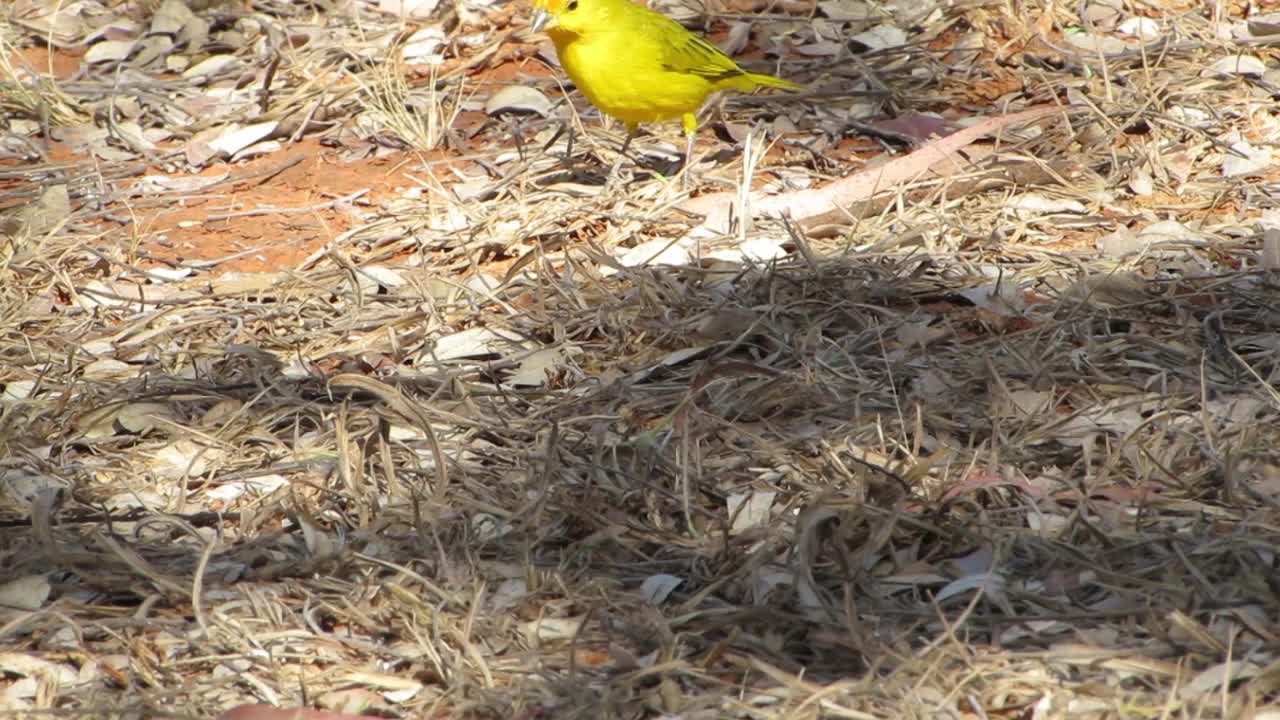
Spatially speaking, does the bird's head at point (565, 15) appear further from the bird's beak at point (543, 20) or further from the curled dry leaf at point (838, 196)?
the curled dry leaf at point (838, 196)

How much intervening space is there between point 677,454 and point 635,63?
205 cm

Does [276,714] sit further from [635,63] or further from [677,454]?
[635,63]

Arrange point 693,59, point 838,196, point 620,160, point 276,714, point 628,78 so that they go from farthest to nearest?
point 620,160 < point 693,59 < point 628,78 < point 838,196 < point 276,714

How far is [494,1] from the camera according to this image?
5.88m

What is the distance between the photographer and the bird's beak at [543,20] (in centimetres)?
478

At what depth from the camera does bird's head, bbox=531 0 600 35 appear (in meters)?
4.75

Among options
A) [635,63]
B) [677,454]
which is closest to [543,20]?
[635,63]

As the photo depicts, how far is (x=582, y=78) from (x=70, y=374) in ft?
6.23

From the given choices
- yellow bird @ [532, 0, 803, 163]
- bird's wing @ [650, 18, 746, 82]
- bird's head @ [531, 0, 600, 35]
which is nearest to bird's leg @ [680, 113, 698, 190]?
yellow bird @ [532, 0, 803, 163]

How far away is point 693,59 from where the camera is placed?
4758 mm

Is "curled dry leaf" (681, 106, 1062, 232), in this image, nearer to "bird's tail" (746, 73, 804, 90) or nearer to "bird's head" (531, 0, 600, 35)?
"bird's tail" (746, 73, 804, 90)

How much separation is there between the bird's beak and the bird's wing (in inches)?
13.5

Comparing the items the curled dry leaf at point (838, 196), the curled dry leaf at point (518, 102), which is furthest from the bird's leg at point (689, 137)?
the curled dry leaf at point (518, 102)

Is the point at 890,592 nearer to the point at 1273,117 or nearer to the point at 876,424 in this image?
the point at 876,424
